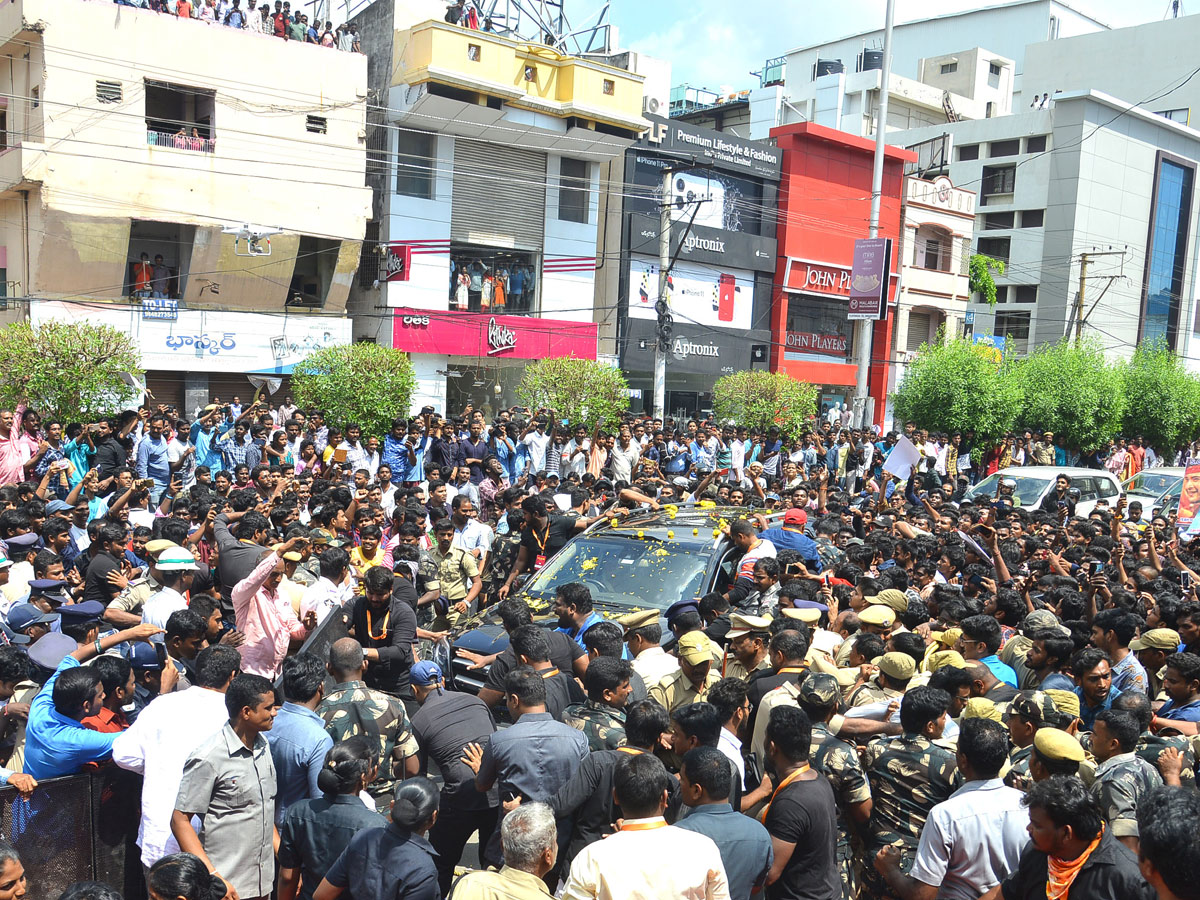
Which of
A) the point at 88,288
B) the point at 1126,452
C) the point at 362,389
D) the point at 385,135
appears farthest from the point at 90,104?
the point at 1126,452

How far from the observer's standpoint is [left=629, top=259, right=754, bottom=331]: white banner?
31.1 metres

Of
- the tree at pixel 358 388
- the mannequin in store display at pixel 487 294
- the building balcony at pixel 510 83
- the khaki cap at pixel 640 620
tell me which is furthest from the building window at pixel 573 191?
the khaki cap at pixel 640 620

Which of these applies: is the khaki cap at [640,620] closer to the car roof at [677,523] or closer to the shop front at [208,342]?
the car roof at [677,523]

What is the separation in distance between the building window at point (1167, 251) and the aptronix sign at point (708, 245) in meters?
29.6

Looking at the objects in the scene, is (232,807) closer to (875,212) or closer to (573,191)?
(875,212)

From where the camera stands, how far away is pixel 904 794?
4.21m

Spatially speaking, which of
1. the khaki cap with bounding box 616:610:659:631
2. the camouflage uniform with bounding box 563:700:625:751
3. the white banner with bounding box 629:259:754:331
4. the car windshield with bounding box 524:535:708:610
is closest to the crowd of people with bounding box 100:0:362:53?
the white banner with bounding box 629:259:754:331

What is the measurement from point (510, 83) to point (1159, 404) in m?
22.6

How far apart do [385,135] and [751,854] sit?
24707mm

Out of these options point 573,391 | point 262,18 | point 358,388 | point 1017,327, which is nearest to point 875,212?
point 573,391

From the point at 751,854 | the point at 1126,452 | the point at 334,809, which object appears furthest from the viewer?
the point at 1126,452

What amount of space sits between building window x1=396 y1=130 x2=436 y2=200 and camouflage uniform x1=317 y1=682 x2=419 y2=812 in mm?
22638

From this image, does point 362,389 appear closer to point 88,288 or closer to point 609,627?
point 88,288

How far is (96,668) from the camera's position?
454 cm
